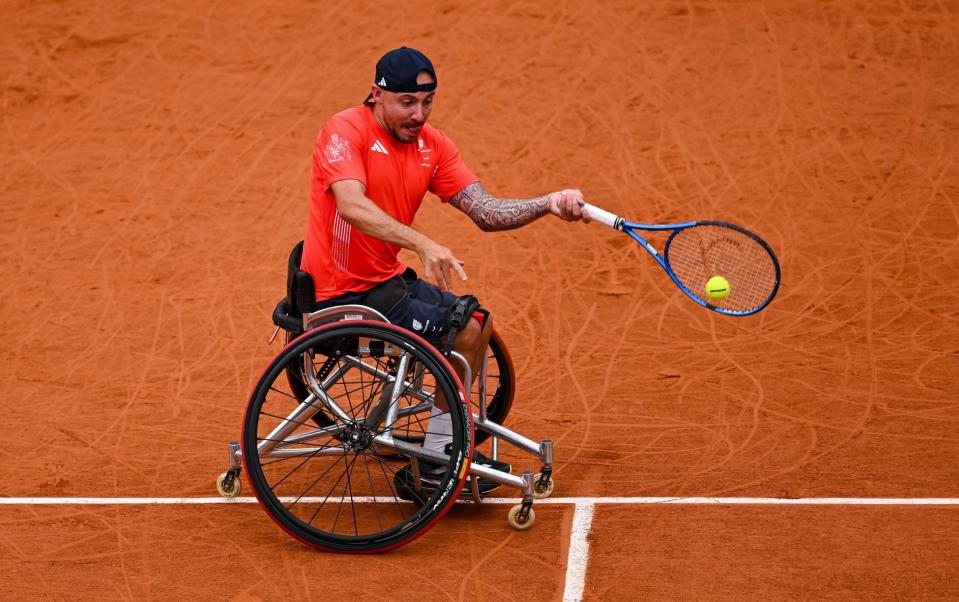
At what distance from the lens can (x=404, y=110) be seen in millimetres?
5184

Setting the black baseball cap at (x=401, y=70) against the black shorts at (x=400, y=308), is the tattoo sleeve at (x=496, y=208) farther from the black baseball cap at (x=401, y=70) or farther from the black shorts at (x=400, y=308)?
the black baseball cap at (x=401, y=70)

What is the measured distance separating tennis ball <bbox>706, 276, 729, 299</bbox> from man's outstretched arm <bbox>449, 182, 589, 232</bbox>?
63 cm

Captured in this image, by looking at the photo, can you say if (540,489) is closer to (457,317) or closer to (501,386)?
(501,386)

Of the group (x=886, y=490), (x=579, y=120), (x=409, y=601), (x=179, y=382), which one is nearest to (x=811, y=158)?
(x=579, y=120)

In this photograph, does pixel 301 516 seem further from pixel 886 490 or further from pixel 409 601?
pixel 886 490

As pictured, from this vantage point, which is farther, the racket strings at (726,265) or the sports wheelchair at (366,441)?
the racket strings at (726,265)

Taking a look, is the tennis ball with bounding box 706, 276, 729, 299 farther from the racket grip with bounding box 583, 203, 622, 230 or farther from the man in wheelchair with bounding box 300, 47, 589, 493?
the man in wheelchair with bounding box 300, 47, 589, 493

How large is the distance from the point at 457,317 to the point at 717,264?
1197mm

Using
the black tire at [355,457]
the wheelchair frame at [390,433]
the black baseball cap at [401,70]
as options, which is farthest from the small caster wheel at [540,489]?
the black baseball cap at [401,70]

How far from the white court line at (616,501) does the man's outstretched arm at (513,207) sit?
1365 millimetres

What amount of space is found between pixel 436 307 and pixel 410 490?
876 mm

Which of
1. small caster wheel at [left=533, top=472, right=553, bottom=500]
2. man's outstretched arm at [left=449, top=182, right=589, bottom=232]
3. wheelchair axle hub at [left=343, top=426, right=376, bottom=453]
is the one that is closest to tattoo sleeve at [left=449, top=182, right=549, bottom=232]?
man's outstretched arm at [left=449, top=182, right=589, bottom=232]

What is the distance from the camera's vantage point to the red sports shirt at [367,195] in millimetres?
5203

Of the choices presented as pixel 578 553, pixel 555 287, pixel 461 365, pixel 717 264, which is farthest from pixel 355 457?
pixel 555 287
